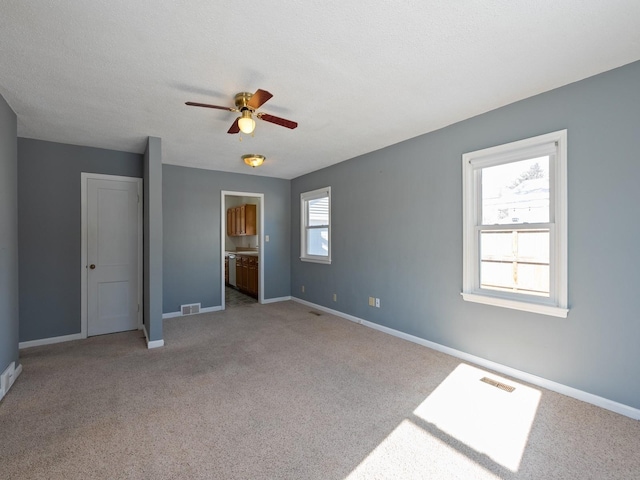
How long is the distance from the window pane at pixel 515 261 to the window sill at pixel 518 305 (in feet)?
0.42

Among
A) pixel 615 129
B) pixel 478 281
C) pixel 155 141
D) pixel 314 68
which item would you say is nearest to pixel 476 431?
pixel 478 281

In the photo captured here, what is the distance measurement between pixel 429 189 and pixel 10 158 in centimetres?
417

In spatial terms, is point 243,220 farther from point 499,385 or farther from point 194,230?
point 499,385

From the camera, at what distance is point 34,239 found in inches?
148

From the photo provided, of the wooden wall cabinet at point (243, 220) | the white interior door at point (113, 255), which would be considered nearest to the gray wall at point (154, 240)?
the white interior door at point (113, 255)

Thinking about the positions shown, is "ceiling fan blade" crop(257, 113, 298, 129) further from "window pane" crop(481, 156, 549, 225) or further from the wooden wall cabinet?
the wooden wall cabinet

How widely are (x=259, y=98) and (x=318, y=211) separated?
11.4ft

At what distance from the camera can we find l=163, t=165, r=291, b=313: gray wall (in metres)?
5.07

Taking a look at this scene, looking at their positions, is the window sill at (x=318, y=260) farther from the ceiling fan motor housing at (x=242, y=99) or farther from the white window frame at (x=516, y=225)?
the ceiling fan motor housing at (x=242, y=99)

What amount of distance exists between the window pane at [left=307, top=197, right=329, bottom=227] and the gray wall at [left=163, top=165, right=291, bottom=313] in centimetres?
93

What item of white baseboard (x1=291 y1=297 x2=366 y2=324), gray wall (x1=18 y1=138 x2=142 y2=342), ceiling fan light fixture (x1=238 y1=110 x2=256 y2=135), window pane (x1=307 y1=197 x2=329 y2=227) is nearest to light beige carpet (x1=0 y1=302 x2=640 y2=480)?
gray wall (x1=18 y1=138 x2=142 y2=342)

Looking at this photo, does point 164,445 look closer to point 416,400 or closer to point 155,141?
→ point 416,400

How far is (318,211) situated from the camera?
18.8 feet

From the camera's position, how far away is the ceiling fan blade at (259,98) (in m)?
2.23
